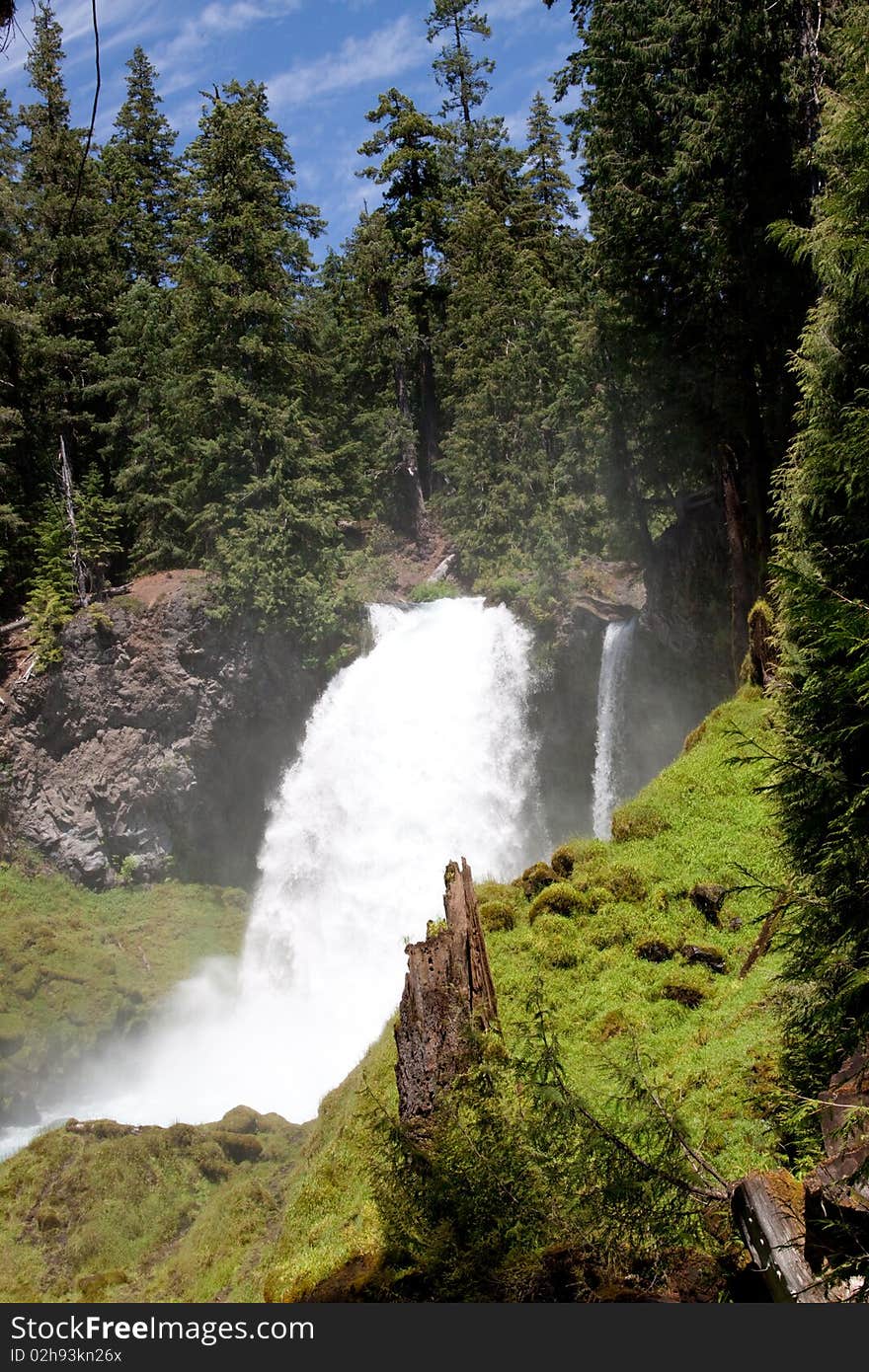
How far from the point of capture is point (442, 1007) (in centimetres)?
889

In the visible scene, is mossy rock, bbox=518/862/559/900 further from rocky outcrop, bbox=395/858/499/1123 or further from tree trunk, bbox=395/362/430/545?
tree trunk, bbox=395/362/430/545

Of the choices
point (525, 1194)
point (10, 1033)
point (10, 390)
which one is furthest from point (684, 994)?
point (10, 390)

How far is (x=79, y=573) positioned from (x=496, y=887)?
901 inches

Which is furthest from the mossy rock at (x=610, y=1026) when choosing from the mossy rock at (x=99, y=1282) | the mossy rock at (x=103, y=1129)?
the mossy rock at (x=103, y=1129)

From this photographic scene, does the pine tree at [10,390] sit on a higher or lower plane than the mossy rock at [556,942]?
higher

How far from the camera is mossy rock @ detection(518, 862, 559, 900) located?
1539 cm

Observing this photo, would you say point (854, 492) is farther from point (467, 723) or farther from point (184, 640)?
point (184, 640)

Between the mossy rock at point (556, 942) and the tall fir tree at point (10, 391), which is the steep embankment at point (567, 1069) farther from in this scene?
the tall fir tree at point (10, 391)

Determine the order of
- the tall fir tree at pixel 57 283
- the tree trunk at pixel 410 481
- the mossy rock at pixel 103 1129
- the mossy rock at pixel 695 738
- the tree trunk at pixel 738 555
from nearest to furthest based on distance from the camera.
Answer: the mossy rock at pixel 695 738, the tree trunk at pixel 738 555, the mossy rock at pixel 103 1129, the tall fir tree at pixel 57 283, the tree trunk at pixel 410 481

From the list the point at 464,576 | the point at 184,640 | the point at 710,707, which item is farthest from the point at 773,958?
the point at 464,576

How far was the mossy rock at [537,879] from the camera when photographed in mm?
15391

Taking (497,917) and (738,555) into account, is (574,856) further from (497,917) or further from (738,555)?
(738,555)

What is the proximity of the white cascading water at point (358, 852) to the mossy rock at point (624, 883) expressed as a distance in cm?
1179

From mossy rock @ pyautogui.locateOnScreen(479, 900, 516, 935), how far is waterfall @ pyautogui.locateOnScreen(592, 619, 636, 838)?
411 inches
